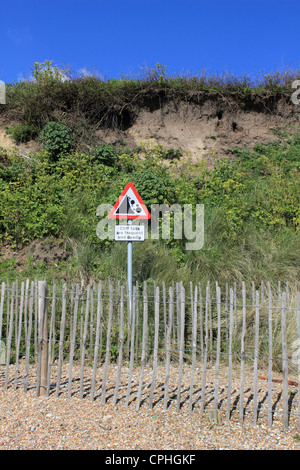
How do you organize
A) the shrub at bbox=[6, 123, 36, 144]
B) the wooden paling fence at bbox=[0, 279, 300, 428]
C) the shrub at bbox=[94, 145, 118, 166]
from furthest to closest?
1. the shrub at bbox=[6, 123, 36, 144]
2. the shrub at bbox=[94, 145, 118, 166]
3. the wooden paling fence at bbox=[0, 279, 300, 428]

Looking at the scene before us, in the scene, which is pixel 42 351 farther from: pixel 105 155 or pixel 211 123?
pixel 211 123

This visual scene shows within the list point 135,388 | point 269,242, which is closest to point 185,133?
point 269,242

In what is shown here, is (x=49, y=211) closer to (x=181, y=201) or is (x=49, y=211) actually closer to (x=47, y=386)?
(x=181, y=201)

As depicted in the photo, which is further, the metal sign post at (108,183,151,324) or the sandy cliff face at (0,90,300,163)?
the sandy cliff face at (0,90,300,163)

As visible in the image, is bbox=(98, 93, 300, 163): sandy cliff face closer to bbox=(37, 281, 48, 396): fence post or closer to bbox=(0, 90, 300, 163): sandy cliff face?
bbox=(0, 90, 300, 163): sandy cliff face

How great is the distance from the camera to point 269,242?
8.34 metres

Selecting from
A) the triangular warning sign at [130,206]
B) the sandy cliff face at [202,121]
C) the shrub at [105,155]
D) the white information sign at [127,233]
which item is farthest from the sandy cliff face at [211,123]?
the white information sign at [127,233]

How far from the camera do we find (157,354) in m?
5.33

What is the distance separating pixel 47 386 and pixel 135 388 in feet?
3.36

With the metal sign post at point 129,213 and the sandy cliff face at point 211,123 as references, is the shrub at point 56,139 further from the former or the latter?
the metal sign post at point 129,213

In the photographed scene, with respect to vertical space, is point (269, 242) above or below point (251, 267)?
above

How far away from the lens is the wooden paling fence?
392cm

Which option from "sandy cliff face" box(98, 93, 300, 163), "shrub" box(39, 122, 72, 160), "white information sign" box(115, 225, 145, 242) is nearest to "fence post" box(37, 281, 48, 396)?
"white information sign" box(115, 225, 145, 242)
